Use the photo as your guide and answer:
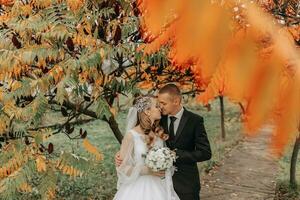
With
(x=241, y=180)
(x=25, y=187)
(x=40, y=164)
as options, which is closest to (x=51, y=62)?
(x=40, y=164)

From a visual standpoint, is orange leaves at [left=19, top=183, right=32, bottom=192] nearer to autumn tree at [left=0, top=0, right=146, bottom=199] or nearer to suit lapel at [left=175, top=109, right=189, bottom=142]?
autumn tree at [left=0, top=0, right=146, bottom=199]

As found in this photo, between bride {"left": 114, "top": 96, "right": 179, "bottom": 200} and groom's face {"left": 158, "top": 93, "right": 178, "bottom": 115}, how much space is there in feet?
0.63

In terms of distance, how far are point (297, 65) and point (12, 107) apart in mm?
5222

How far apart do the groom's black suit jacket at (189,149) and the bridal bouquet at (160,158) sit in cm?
8

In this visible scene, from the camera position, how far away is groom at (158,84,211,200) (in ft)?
16.9

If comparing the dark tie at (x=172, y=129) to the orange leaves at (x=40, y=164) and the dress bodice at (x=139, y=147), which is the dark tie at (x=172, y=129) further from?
the orange leaves at (x=40, y=164)

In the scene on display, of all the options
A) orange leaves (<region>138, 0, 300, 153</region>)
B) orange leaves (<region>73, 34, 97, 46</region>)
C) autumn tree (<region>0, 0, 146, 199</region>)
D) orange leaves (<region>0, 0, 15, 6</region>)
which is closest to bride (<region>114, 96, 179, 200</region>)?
autumn tree (<region>0, 0, 146, 199</region>)

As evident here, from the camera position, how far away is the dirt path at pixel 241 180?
30.3 ft

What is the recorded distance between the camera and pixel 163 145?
573cm

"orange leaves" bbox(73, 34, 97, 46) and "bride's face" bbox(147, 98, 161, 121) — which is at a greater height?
"orange leaves" bbox(73, 34, 97, 46)

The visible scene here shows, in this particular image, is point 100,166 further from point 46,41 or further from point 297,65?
point 297,65

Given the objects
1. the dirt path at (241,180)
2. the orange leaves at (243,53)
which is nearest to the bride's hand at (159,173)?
the dirt path at (241,180)

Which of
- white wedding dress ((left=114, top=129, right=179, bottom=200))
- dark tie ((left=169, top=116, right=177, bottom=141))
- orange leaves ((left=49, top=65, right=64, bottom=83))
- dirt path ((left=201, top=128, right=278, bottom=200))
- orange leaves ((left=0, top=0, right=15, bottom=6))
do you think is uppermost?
orange leaves ((left=0, top=0, right=15, bottom=6))

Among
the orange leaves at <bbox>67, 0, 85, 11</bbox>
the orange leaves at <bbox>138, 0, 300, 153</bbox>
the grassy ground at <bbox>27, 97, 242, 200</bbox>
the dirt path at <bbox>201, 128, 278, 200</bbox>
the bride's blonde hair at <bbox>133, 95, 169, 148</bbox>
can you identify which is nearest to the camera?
the orange leaves at <bbox>138, 0, 300, 153</bbox>
